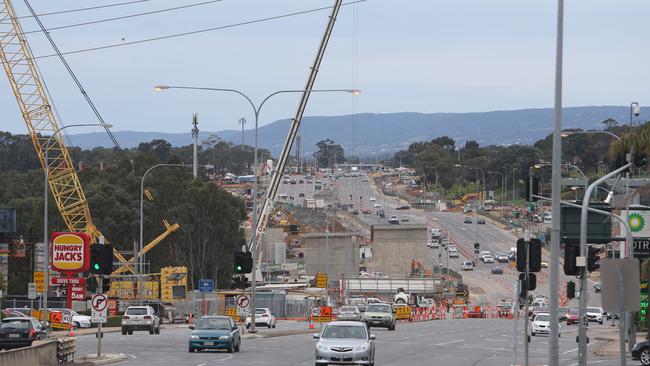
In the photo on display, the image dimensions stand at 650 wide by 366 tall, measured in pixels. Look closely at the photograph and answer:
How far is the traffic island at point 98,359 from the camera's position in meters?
38.2

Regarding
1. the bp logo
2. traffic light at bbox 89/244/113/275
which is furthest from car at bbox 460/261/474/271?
traffic light at bbox 89/244/113/275

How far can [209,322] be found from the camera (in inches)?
1807

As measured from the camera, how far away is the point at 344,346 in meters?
35.4

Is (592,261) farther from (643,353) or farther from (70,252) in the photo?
(70,252)

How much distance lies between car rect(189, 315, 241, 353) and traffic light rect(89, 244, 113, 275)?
6677 mm

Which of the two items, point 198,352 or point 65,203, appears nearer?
point 198,352

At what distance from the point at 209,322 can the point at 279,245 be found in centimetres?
11739

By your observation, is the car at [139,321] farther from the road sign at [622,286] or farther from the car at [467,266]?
the car at [467,266]

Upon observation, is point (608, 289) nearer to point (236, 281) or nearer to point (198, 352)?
point (198, 352)

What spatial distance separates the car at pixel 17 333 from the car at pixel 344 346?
1201 centimetres

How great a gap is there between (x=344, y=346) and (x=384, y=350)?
12.8m

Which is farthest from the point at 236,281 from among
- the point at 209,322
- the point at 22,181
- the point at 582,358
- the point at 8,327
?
the point at 22,181

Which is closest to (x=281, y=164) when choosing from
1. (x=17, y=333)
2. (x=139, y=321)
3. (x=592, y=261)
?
(x=139, y=321)

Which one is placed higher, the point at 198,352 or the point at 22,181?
the point at 22,181
